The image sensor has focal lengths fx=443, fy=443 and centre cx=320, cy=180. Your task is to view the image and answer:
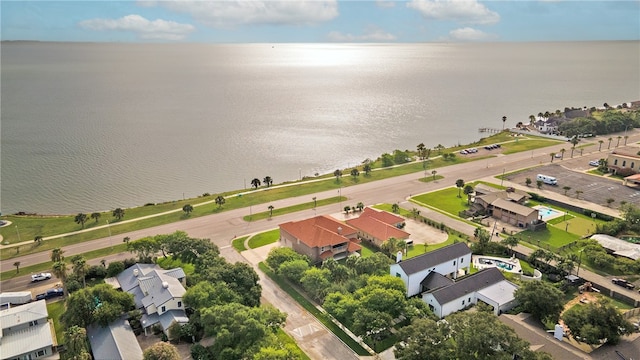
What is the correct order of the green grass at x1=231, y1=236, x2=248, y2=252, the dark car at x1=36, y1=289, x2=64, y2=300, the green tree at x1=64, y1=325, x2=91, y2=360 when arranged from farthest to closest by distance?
the green grass at x1=231, y1=236, x2=248, y2=252, the dark car at x1=36, y1=289, x2=64, y2=300, the green tree at x1=64, y1=325, x2=91, y2=360

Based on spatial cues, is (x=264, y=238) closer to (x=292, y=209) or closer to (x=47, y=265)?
(x=292, y=209)

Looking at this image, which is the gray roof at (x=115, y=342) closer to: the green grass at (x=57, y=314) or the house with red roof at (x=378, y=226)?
the green grass at (x=57, y=314)

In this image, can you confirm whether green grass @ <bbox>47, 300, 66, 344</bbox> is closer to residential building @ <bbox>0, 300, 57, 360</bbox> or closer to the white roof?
residential building @ <bbox>0, 300, 57, 360</bbox>

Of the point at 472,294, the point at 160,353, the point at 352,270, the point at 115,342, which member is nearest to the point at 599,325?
the point at 472,294

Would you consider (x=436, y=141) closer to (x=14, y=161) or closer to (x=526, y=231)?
(x=526, y=231)

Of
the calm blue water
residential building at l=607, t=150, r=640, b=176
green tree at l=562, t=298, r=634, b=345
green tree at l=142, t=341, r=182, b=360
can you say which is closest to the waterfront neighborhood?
green tree at l=562, t=298, r=634, b=345

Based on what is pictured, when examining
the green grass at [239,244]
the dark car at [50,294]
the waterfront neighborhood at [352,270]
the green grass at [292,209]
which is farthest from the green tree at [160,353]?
the green grass at [292,209]

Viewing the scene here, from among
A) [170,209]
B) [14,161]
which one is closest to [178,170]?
[170,209]

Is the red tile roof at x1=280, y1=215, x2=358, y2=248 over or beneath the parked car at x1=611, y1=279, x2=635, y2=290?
over
